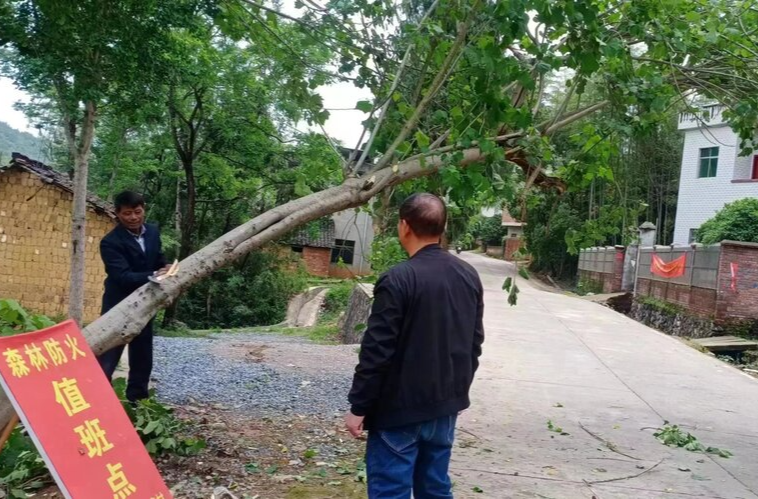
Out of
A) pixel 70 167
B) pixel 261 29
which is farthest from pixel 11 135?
pixel 261 29

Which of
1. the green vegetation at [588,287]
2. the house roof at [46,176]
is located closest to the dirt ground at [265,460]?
the house roof at [46,176]

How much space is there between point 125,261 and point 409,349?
2544mm

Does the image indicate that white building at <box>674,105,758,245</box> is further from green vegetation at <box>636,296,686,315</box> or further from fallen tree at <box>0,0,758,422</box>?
fallen tree at <box>0,0,758,422</box>

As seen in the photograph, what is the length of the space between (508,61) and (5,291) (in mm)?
14105

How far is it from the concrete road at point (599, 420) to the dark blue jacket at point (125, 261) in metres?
2.54

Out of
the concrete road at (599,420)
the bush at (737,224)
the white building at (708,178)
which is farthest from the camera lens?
the white building at (708,178)

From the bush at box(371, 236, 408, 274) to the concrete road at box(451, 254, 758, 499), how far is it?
159 cm

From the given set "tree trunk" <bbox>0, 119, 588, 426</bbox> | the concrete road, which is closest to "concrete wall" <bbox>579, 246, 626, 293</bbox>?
the concrete road

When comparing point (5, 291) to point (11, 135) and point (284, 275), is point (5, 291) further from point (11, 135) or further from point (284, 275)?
point (11, 135)

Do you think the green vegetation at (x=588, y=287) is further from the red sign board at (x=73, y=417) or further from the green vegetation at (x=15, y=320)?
the red sign board at (x=73, y=417)

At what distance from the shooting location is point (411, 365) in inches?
113

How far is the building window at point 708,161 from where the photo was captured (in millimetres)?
26359

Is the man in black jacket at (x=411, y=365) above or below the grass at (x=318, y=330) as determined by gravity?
above

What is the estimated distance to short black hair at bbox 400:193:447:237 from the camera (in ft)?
9.90
